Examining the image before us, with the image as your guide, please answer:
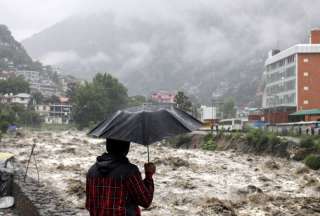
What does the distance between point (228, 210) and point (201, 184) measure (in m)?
6.10

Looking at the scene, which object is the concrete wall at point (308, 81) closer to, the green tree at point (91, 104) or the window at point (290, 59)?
the window at point (290, 59)

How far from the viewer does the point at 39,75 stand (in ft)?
577

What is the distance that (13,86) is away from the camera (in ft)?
370

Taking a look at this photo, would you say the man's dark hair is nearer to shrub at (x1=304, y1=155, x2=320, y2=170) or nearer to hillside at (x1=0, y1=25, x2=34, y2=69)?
shrub at (x1=304, y1=155, x2=320, y2=170)

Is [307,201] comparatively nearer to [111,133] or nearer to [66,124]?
[111,133]

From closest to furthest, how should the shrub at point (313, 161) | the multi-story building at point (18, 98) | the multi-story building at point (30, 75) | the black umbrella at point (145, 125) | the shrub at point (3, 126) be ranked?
the black umbrella at point (145, 125), the shrub at point (313, 161), the shrub at point (3, 126), the multi-story building at point (18, 98), the multi-story building at point (30, 75)

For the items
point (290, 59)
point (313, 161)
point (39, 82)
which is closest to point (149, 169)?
point (313, 161)

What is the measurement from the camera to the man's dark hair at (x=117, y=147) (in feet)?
12.5

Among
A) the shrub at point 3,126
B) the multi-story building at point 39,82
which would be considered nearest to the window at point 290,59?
the shrub at point 3,126

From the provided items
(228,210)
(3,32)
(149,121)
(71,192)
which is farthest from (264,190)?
(3,32)

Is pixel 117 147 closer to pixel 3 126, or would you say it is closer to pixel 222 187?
pixel 222 187

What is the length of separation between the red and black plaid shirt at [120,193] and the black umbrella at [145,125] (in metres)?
0.35

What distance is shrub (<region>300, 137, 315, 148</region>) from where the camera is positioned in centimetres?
2894

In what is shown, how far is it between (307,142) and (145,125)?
88.7 ft
